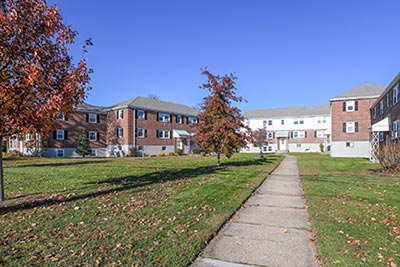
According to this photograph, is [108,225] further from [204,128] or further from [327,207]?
[204,128]

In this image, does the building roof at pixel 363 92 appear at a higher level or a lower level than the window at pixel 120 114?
higher

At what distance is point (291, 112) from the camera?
173 feet

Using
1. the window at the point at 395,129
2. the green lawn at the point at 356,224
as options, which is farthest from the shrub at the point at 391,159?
the window at the point at 395,129

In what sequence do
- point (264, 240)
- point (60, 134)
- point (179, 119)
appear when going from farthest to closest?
point (179, 119), point (60, 134), point (264, 240)

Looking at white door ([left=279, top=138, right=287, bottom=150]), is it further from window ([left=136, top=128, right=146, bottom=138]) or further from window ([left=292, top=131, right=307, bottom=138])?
window ([left=136, top=128, right=146, bottom=138])

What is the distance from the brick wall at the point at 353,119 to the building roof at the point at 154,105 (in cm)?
2197

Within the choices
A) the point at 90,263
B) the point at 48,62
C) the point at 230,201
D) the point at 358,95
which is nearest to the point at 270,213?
the point at 230,201

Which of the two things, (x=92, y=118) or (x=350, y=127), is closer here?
(x=350, y=127)

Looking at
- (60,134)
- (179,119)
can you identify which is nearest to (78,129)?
(60,134)

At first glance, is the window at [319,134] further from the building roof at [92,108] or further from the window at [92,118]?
the window at [92,118]

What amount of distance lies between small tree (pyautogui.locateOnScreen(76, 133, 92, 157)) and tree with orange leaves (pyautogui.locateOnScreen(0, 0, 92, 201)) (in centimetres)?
2714

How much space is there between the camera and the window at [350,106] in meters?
31.3

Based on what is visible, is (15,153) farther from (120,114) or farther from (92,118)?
(120,114)

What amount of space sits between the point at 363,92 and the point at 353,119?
11.0 feet
